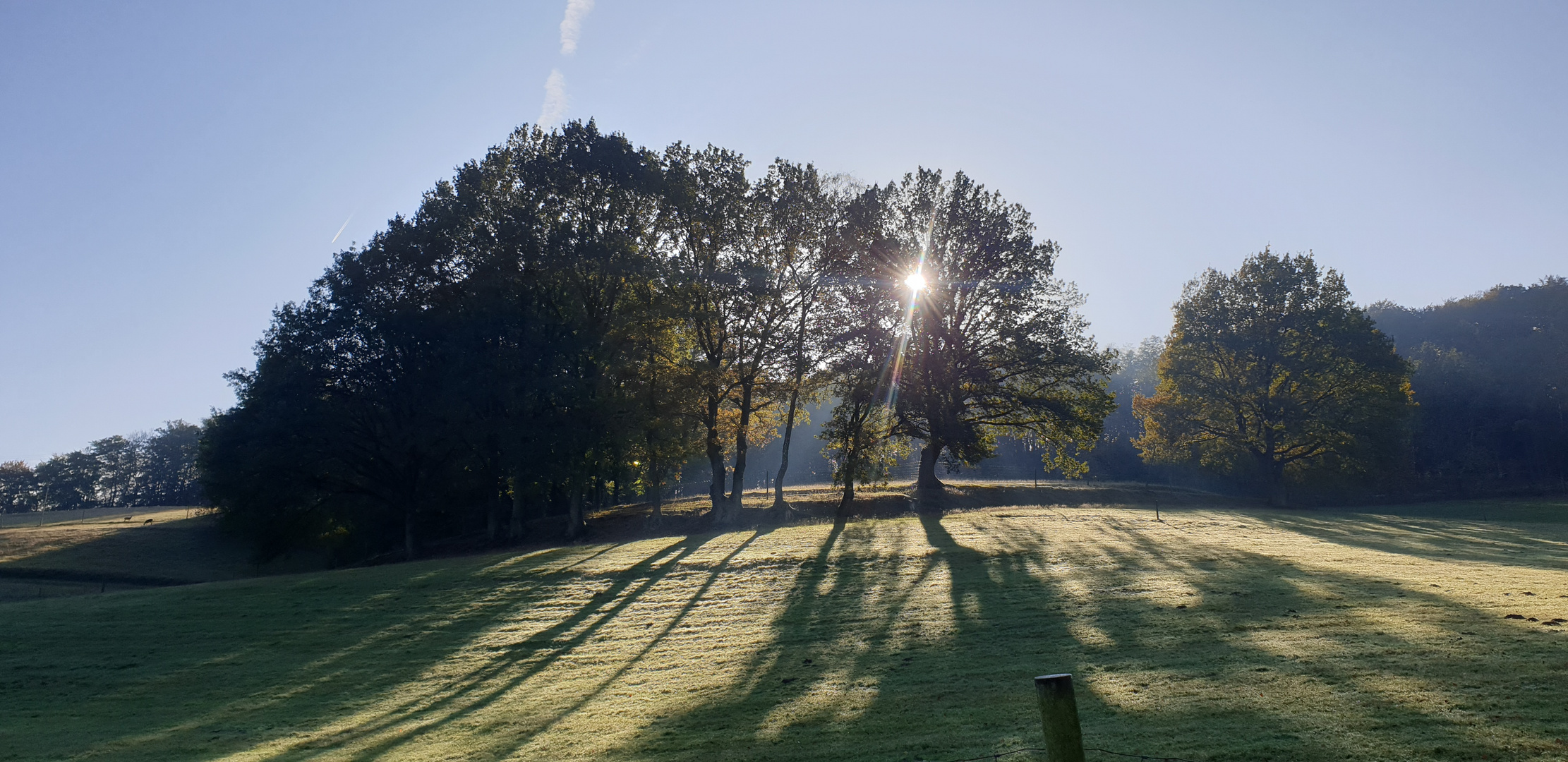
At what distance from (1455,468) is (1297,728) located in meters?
75.1

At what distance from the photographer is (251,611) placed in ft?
77.2

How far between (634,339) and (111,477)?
4462 inches

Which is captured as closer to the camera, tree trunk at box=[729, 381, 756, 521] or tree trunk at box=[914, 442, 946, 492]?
tree trunk at box=[729, 381, 756, 521]

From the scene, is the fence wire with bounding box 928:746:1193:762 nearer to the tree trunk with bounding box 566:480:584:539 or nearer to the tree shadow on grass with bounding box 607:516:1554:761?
the tree shadow on grass with bounding box 607:516:1554:761

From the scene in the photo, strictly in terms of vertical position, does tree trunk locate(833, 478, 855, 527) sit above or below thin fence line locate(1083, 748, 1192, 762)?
above

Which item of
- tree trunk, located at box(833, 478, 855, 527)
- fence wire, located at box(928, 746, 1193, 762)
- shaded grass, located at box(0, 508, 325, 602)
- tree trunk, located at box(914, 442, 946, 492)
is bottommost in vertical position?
shaded grass, located at box(0, 508, 325, 602)

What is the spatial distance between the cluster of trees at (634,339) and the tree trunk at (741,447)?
0.49 feet

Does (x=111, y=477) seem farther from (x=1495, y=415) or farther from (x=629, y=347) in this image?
(x=1495, y=415)

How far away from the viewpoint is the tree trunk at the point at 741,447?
4061 centimetres

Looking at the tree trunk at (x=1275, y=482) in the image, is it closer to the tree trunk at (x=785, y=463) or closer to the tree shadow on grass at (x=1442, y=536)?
the tree shadow on grass at (x=1442, y=536)

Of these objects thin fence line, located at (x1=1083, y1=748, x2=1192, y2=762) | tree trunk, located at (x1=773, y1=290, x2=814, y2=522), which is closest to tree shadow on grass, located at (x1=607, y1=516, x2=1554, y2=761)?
thin fence line, located at (x1=1083, y1=748, x2=1192, y2=762)

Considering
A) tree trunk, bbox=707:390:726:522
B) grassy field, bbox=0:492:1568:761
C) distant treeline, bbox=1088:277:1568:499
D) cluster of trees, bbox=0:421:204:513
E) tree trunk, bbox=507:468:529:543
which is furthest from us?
cluster of trees, bbox=0:421:204:513

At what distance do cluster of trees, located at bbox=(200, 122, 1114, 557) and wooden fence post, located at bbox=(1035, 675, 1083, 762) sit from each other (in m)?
32.3

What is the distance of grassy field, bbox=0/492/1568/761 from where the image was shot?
9367 millimetres
